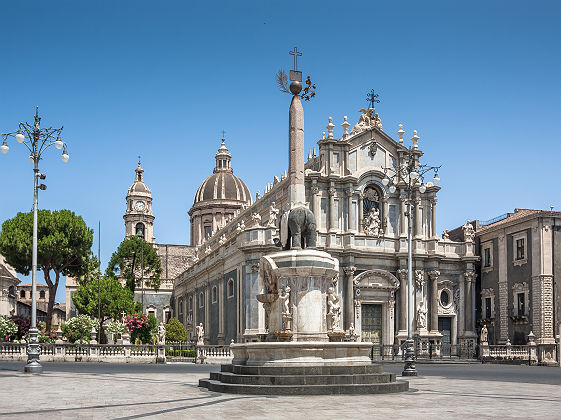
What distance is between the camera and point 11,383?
20.9 m

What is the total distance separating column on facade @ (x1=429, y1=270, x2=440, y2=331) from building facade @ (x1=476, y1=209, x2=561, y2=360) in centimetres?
398

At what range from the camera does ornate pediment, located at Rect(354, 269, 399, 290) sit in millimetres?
50844

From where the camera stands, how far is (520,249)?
4969cm

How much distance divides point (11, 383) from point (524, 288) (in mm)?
37066

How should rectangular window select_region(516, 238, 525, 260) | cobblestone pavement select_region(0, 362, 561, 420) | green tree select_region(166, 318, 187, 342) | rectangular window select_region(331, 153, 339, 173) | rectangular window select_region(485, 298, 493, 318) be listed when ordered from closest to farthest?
cobblestone pavement select_region(0, 362, 561, 420) < rectangular window select_region(516, 238, 525, 260) < rectangular window select_region(331, 153, 339, 173) < rectangular window select_region(485, 298, 493, 318) < green tree select_region(166, 318, 187, 342)

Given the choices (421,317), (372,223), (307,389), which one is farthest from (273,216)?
(307,389)

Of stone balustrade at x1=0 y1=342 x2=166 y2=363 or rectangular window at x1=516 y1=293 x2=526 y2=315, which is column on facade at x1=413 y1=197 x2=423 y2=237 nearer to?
rectangular window at x1=516 y1=293 x2=526 y2=315

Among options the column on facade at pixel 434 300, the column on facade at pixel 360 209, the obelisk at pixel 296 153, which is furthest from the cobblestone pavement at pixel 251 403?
the column on facade at pixel 434 300

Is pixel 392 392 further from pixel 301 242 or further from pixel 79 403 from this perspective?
pixel 79 403

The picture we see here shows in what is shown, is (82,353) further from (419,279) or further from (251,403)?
(251,403)

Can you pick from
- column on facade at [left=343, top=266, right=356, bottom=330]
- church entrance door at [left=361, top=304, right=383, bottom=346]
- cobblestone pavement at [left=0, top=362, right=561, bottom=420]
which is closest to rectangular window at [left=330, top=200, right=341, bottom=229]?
column on facade at [left=343, top=266, right=356, bottom=330]

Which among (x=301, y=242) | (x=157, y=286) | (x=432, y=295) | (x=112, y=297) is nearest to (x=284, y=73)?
(x=301, y=242)

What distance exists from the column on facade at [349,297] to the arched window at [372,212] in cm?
349

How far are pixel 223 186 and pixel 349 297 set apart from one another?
47.2 meters
